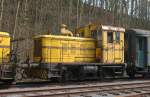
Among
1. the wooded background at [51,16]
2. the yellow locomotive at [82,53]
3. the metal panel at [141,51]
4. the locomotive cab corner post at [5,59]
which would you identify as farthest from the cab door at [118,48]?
the locomotive cab corner post at [5,59]

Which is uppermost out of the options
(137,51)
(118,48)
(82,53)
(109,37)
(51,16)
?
(51,16)

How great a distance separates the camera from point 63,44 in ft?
52.0

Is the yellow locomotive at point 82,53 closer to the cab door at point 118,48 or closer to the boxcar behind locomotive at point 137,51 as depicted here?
the cab door at point 118,48

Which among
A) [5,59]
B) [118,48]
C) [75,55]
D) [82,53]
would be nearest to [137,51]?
[118,48]

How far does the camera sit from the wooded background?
27.4 meters

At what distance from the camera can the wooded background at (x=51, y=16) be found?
2738cm

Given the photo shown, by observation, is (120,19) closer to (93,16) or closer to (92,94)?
(93,16)

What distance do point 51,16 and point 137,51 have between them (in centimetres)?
1728

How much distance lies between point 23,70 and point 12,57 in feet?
2.96

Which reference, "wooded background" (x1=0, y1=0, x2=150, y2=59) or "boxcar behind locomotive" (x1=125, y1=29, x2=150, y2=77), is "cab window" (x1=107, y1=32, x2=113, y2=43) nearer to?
"boxcar behind locomotive" (x1=125, y1=29, x2=150, y2=77)

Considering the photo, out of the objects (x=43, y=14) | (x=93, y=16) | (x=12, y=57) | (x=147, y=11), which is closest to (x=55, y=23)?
(x=43, y=14)

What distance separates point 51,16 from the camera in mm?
34469

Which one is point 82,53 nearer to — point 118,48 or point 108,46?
point 108,46

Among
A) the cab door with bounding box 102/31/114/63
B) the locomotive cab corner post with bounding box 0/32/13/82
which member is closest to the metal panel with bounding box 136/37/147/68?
the cab door with bounding box 102/31/114/63
